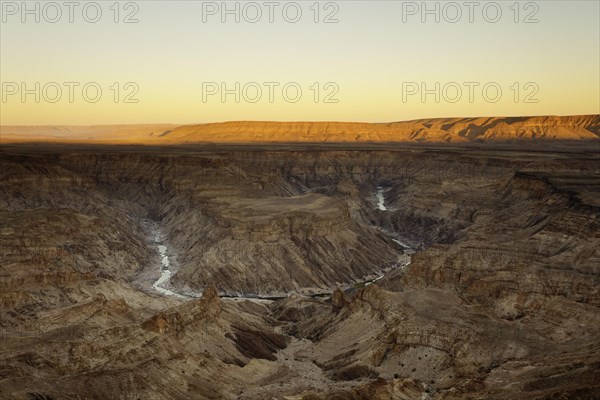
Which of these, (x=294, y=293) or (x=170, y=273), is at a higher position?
(x=170, y=273)

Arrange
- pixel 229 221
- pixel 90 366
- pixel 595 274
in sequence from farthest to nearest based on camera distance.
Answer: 1. pixel 229 221
2. pixel 595 274
3. pixel 90 366

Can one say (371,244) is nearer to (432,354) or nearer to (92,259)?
(92,259)

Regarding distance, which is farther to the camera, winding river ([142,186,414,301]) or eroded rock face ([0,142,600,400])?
winding river ([142,186,414,301])

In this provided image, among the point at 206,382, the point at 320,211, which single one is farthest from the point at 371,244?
the point at 206,382

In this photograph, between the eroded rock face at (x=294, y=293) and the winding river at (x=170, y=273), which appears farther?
the winding river at (x=170, y=273)

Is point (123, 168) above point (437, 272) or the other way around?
above

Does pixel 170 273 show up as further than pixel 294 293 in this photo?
Yes

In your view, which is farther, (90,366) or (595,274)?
(595,274)

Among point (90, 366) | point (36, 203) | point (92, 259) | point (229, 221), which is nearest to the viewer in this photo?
point (90, 366)
